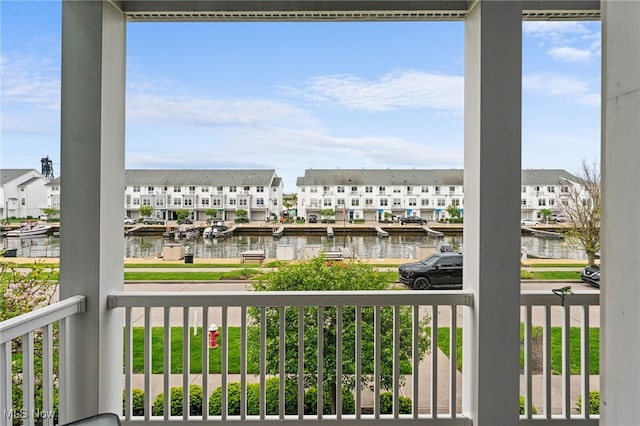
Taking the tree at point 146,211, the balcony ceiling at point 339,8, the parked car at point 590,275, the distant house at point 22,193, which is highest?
the balcony ceiling at point 339,8

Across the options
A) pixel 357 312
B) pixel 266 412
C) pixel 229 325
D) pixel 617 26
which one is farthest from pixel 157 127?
pixel 617 26

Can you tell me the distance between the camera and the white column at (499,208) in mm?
2225

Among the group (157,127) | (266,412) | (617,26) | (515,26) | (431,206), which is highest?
(515,26)

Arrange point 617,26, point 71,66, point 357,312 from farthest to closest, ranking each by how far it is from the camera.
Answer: point 357,312 < point 71,66 < point 617,26

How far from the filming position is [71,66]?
2209 millimetres

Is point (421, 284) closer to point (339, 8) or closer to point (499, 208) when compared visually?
point (499, 208)

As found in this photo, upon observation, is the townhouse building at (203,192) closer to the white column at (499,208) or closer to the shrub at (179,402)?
the shrub at (179,402)

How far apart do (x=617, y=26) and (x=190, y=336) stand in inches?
95.0

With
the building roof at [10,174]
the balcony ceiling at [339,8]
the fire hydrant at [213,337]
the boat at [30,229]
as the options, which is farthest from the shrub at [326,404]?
the balcony ceiling at [339,8]

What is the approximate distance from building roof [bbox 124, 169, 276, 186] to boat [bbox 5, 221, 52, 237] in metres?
0.50

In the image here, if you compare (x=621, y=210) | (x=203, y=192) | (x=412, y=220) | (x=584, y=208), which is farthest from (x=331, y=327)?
(x=621, y=210)

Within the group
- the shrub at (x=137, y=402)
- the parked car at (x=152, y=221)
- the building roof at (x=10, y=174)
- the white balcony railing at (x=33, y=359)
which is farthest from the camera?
the parked car at (x=152, y=221)

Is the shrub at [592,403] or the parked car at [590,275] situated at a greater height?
the parked car at [590,275]

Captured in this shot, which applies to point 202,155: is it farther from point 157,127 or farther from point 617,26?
point 617,26
